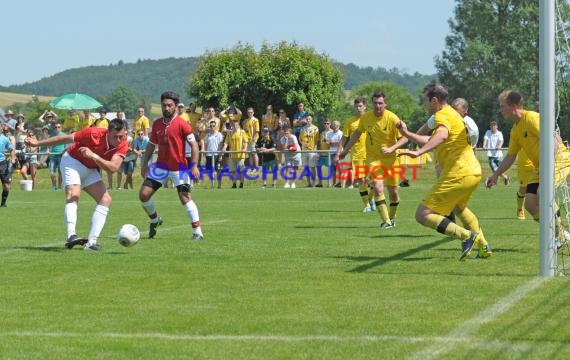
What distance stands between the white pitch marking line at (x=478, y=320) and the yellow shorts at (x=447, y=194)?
1.76 m

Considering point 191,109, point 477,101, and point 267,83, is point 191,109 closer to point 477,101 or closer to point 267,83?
point 267,83

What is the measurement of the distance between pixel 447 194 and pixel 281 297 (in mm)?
3127

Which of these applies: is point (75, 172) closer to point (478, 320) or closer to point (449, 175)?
point (449, 175)

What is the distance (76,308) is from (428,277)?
3396mm

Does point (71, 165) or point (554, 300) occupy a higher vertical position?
point (71, 165)

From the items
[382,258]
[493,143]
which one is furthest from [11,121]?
[382,258]

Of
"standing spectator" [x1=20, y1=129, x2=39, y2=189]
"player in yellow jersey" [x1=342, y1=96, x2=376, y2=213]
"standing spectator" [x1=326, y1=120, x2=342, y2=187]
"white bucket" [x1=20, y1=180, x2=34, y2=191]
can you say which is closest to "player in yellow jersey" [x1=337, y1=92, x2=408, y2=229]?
"player in yellow jersey" [x1=342, y1=96, x2=376, y2=213]

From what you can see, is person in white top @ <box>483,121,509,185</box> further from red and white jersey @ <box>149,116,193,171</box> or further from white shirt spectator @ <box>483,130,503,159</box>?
red and white jersey @ <box>149,116,193,171</box>

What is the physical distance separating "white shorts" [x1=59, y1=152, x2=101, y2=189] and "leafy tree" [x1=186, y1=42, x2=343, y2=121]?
157 feet

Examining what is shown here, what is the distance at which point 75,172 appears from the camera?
1332cm

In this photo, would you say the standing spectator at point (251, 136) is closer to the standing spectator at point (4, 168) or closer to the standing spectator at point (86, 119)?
the standing spectator at point (86, 119)

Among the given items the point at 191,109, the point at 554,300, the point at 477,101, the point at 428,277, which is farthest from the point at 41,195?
the point at 477,101

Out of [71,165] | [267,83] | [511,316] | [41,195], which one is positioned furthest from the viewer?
[267,83]

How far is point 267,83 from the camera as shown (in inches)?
2442
